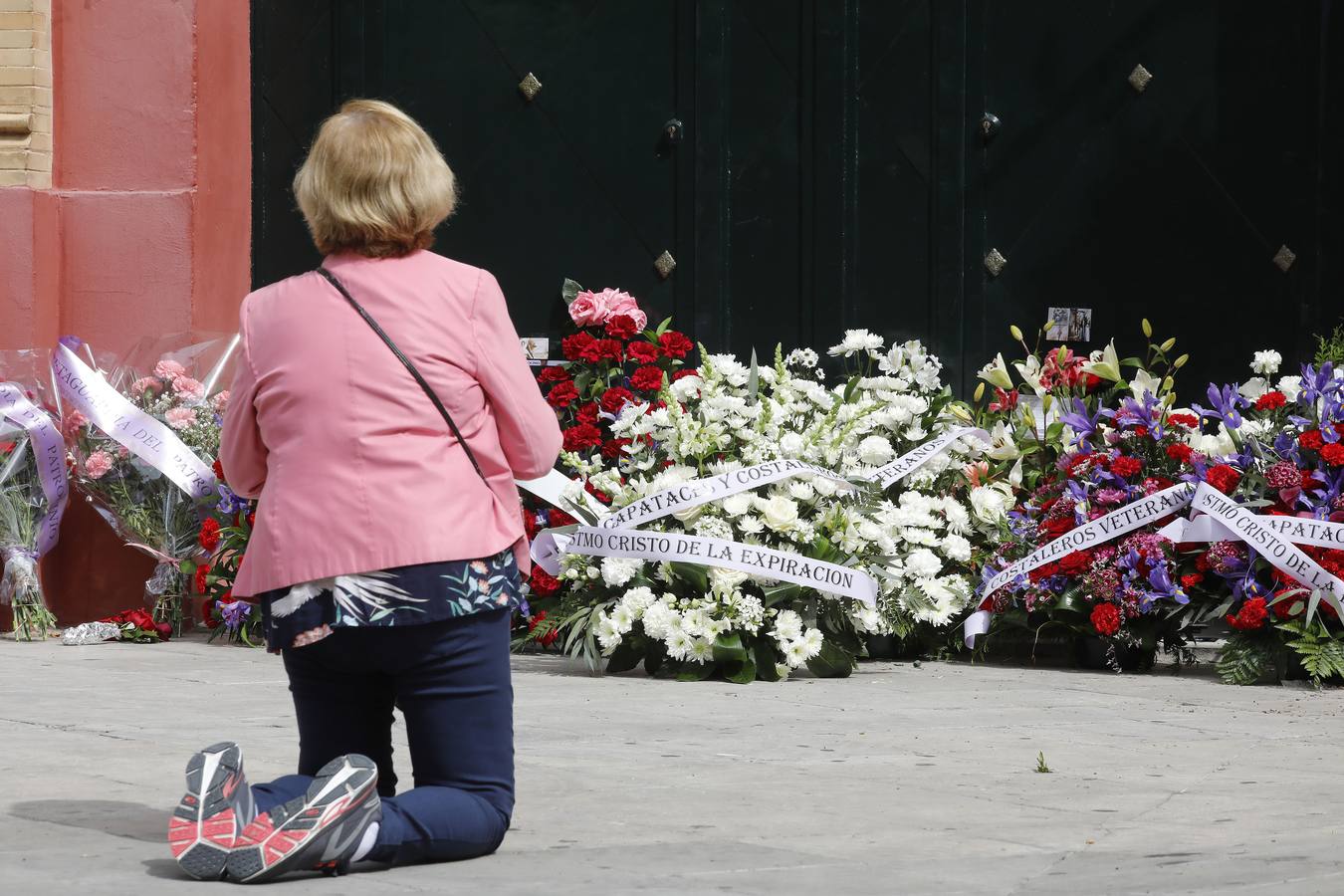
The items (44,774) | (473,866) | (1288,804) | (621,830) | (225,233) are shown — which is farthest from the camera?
(225,233)

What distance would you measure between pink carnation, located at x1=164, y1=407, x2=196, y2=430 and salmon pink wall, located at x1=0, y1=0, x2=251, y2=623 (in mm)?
493

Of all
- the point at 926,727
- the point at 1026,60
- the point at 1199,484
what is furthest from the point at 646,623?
the point at 1026,60

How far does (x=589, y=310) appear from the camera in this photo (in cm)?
889

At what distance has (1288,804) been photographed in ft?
15.9

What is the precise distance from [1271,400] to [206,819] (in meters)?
4.93

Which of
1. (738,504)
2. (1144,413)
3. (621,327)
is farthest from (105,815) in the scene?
(1144,413)

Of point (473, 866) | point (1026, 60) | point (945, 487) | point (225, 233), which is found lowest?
point (473, 866)

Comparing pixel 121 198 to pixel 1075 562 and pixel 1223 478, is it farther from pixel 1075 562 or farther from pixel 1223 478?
pixel 1223 478

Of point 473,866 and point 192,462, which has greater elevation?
point 192,462

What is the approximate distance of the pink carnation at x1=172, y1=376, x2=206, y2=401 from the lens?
29.4ft

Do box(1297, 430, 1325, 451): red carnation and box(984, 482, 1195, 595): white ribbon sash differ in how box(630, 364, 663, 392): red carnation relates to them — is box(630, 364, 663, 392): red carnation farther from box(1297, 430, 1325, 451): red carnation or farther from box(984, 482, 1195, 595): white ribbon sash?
box(1297, 430, 1325, 451): red carnation

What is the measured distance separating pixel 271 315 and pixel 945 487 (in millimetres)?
4482

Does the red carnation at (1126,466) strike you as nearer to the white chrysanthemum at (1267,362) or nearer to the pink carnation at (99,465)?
the white chrysanthemum at (1267,362)

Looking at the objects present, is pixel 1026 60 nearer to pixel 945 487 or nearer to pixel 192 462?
pixel 945 487
